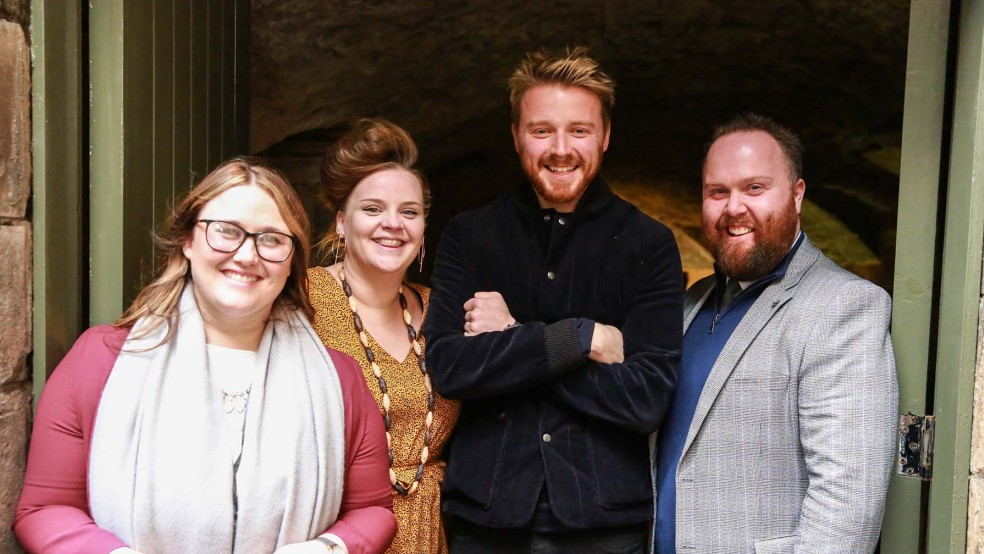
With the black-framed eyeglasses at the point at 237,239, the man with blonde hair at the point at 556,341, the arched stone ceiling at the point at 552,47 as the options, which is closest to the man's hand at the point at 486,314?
the man with blonde hair at the point at 556,341

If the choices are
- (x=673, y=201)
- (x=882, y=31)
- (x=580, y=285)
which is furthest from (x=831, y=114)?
(x=580, y=285)

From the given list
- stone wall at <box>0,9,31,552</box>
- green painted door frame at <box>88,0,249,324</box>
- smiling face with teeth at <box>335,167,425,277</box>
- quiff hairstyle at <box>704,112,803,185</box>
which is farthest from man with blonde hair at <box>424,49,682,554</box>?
stone wall at <box>0,9,31,552</box>

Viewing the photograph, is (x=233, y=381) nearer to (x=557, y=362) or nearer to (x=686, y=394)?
(x=557, y=362)

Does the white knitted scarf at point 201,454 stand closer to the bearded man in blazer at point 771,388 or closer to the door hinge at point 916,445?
the bearded man in blazer at point 771,388

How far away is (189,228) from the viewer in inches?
80.5

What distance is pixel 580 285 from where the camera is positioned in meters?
2.48

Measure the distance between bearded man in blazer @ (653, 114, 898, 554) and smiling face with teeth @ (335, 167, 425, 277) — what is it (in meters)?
0.85

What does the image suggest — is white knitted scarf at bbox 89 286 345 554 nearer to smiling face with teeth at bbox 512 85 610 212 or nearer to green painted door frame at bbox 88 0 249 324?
green painted door frame at bbox 88 0 249 324

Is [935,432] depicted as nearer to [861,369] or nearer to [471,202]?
[861,369]

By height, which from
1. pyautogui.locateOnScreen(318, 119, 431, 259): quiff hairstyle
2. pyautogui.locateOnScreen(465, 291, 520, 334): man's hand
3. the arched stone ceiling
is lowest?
pyautogui.locateOnScreen(465, 291, 520, 334): man's hand

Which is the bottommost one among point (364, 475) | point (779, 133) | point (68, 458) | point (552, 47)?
point (364, 475)

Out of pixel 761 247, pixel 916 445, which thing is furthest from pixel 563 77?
pixel 916 445

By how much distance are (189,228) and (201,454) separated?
53 centimetres

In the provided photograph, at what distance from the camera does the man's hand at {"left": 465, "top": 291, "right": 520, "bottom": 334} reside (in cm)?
239
